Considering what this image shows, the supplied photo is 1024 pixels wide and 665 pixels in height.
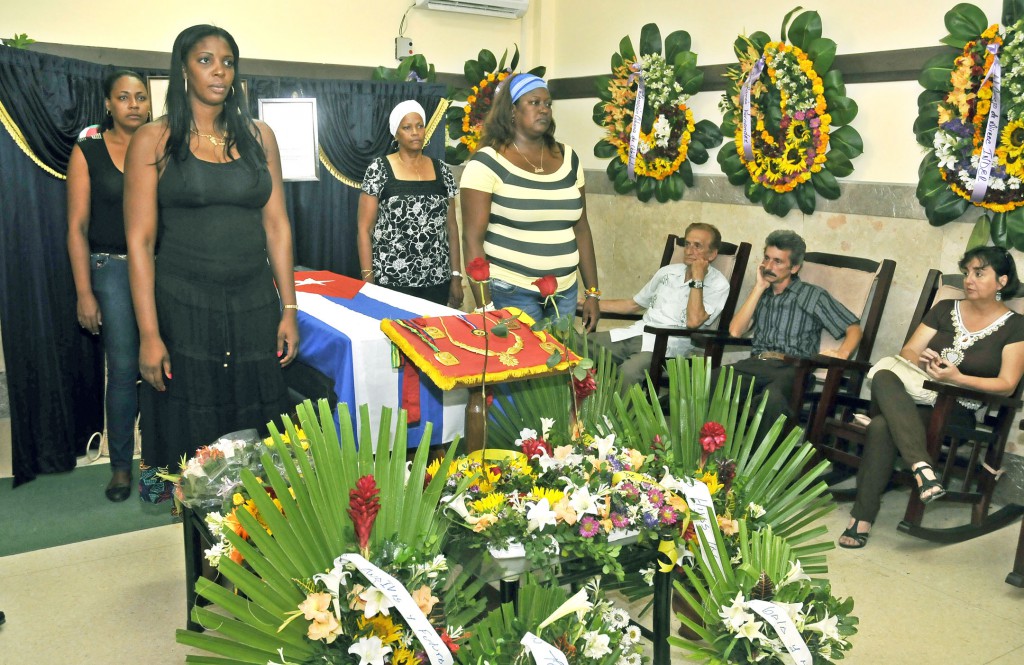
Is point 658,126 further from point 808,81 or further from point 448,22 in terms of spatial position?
point 448,22

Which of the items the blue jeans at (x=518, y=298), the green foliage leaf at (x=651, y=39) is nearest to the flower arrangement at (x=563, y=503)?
the blue jeans at (x=518, y=298)

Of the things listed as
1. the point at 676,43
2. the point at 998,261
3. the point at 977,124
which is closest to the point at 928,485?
the point at 998,261

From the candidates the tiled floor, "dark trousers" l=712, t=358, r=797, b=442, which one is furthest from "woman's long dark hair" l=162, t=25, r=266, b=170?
"dark trousers" l=712, t=358, r=797, b=442

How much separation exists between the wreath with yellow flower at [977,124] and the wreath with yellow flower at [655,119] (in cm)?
139

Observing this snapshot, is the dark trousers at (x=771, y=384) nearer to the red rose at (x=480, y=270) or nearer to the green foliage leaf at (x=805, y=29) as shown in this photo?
the green foliage leaf at (x=805, y=29)

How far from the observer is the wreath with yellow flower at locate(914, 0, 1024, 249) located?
141 inches

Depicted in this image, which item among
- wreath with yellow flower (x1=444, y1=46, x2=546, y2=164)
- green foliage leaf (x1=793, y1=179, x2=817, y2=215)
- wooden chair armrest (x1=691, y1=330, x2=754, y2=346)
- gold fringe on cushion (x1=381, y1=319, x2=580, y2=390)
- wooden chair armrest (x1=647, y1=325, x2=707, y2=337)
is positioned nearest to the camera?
gold fringe on cushion (x1=381, y1=319, x2=580, y2=390)

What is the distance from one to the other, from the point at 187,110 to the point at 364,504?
1528 millimetres

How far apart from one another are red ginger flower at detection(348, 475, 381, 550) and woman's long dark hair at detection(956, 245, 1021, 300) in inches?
117

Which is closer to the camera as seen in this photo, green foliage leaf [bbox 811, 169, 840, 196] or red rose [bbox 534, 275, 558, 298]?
red rose [bbox 534, 275, 558, 298]

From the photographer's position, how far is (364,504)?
1265 mm

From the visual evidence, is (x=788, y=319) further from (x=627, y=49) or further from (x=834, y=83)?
(x=627, y=49)

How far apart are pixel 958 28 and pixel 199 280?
315 centimetres

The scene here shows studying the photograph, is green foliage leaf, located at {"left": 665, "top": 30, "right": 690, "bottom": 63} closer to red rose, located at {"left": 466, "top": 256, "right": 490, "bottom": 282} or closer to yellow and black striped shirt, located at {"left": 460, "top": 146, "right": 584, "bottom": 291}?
yellow and black striped shirt, located at {"left": 460, "top": 146, "right": 584, "bottom": 291}
